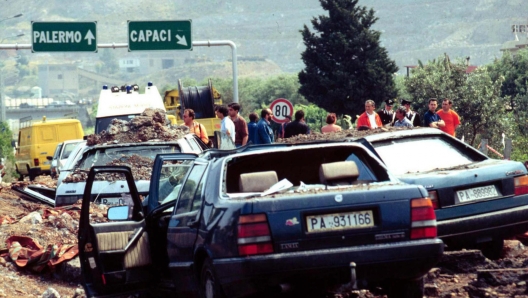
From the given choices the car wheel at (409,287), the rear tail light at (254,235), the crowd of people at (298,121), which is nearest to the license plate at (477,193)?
the car wheel at (409,287)

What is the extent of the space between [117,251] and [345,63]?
6192 centimetres

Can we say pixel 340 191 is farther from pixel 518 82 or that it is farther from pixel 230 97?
pixel 230 97

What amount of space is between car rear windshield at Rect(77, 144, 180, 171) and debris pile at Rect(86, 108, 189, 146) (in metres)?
1.49

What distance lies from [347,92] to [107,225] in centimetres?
6008

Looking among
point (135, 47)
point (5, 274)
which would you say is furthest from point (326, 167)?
point (135, 47)

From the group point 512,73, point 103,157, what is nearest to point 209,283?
point 103,157

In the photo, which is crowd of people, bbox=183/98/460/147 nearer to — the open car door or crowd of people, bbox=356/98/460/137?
crowd of people, bbox=356/98/460/137

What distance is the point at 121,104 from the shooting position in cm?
2780

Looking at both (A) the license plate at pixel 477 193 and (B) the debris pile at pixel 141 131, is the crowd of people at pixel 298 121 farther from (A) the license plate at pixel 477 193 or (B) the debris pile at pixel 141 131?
(A) the license plate at pixel 477 193

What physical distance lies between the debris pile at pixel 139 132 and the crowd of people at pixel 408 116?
10.5ft

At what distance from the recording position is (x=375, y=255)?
6684 millimetres

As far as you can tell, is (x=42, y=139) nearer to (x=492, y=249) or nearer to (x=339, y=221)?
(x=492, y=249)

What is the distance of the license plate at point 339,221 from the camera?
261 inches

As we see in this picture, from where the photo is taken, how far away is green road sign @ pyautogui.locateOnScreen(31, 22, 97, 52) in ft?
113
